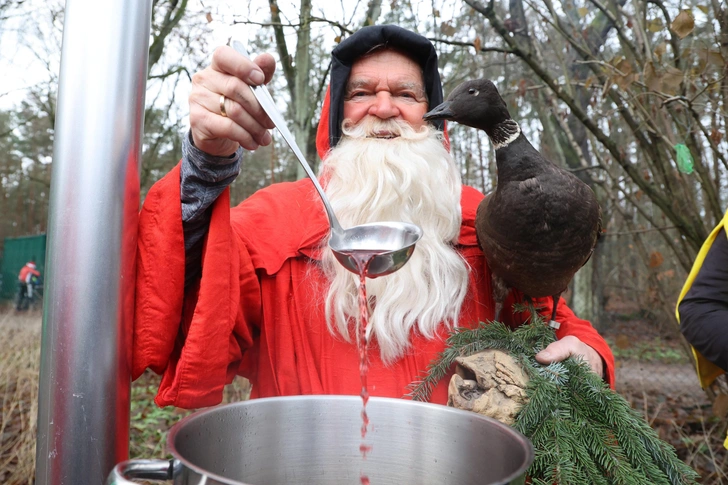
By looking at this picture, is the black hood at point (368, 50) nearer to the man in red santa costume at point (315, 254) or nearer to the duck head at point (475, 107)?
the man in red santa costume at point (315, 254)

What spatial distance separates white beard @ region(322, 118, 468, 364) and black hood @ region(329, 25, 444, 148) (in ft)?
0.39

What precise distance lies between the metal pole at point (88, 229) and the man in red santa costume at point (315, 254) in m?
0.36

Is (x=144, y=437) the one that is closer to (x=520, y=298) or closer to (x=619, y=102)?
(x=520, y=298)

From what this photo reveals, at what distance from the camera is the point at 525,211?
69.1 inches

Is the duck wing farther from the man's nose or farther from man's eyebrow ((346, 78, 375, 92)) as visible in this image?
man's eyebrow ((346, 78, 375, 92))

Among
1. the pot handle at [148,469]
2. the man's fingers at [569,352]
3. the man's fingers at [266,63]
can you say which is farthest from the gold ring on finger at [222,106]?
the man's fingers at [569,352]

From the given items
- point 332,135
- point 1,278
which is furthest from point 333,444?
point 1,278

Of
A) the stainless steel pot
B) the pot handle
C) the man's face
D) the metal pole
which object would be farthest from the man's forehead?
the pot handle

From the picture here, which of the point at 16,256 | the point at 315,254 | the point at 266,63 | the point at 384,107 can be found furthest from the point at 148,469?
the point at 16,256

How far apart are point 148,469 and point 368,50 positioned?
2.05m

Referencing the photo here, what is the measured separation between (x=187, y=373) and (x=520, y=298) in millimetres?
1215

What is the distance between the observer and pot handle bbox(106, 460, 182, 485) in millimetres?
754

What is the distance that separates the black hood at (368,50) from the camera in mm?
2402

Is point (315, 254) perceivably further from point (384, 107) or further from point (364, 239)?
point (384, 107)
